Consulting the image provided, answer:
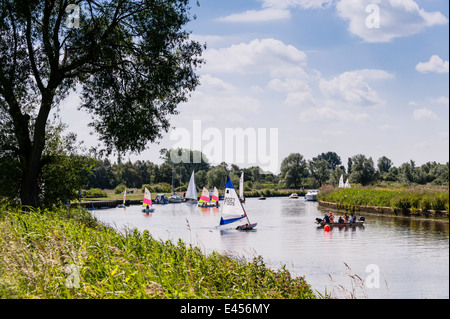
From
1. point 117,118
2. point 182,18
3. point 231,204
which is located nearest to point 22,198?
→ point 117,118

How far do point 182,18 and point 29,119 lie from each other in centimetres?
805

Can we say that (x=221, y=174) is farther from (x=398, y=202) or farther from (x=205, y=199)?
(x=398, y=202)

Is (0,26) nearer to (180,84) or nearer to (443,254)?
(180,84)

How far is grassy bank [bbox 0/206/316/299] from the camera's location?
25.4 ft

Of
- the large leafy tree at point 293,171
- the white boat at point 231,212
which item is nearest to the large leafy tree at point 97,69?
the white boat at point 231,212

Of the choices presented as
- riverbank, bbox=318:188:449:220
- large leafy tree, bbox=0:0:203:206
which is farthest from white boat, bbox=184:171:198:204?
large leafy tree, bbox=0:0:203:206

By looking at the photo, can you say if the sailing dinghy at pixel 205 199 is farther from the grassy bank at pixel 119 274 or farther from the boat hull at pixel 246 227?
the grassy bank at pixel 119 274

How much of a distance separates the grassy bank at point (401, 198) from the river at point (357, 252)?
3639 mm

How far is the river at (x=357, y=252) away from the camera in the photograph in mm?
18844

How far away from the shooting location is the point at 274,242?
113 feet

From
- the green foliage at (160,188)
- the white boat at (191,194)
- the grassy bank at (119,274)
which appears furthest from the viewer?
the green foliage at (160,188)

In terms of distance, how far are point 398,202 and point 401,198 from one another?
0.61m
